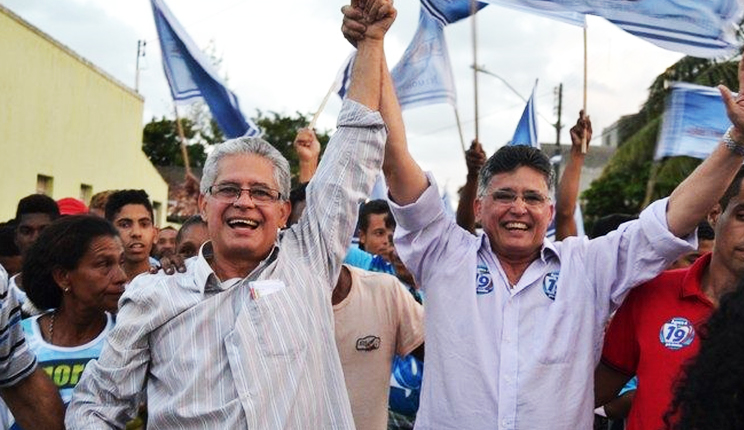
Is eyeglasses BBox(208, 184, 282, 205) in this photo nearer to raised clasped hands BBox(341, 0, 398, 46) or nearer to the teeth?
the teeth

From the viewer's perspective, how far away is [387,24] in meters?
3.31

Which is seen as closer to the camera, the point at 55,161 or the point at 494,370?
the point at 494,370

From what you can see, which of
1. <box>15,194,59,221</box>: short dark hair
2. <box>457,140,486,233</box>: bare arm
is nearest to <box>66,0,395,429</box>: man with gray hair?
<box>457,140,486,233</box>: bare arm

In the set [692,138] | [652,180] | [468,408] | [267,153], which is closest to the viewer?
[267,153]

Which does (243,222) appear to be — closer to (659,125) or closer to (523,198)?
(523,198)

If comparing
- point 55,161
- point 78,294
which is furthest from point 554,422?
point 55,161

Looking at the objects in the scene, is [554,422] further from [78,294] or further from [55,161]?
[55,161]

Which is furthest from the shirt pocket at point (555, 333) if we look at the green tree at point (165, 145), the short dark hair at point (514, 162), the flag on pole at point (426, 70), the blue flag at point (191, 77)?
the green tree at point (165, 145)

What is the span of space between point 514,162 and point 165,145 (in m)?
39.7

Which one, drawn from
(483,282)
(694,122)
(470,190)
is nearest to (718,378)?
(483,282)

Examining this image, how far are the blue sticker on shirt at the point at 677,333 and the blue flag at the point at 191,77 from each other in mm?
4570

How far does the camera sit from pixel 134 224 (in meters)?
6.28

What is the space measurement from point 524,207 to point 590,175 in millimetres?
63864

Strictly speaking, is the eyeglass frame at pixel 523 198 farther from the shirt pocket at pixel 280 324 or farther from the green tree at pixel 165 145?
the green tree at pixel 165 145
